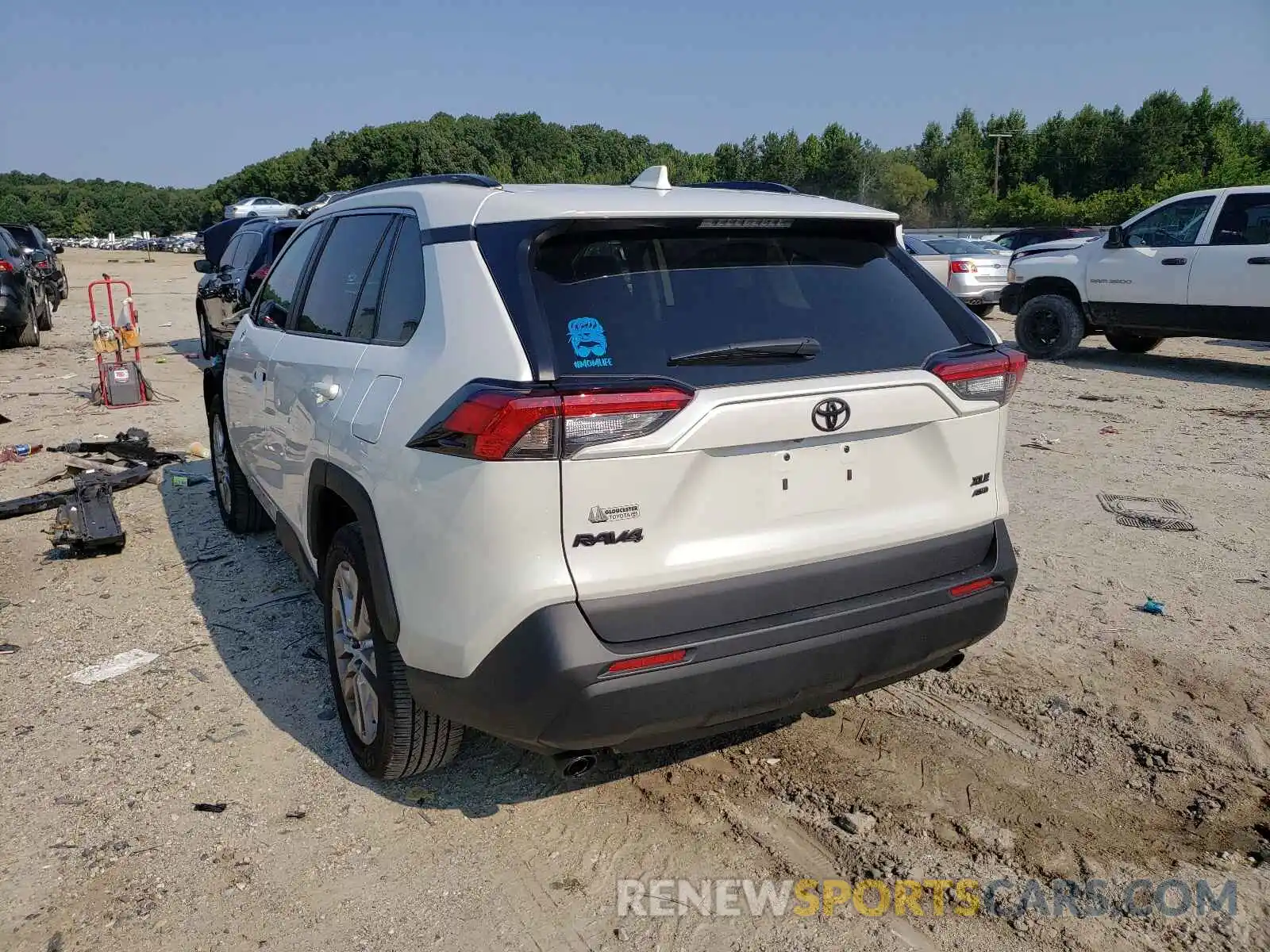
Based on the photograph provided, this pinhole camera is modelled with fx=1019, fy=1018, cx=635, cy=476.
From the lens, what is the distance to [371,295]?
3.54 m

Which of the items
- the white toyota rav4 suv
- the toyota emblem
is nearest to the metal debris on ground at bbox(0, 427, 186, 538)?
the white toyota rav4 suv

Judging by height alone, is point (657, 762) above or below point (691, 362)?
below

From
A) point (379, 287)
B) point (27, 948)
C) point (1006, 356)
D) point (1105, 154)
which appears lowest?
point (27, 948)

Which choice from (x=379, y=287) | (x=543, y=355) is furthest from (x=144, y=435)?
(x=543, y=355)

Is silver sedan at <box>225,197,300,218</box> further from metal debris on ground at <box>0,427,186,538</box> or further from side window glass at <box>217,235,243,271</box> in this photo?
metal debris on ground at <box>0,427,186,538</box>

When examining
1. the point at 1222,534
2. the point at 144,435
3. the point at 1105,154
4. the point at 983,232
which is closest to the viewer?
the point at 1222,534

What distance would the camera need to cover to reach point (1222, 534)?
230 inches

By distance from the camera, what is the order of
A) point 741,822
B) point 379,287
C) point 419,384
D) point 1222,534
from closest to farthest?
point 419,384
point 741,822
point 379,287
point 1222,534

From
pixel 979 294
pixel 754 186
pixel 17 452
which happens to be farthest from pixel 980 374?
pixel 979 294

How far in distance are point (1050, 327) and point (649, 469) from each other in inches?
476

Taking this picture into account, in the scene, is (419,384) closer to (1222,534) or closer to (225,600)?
(225,600)

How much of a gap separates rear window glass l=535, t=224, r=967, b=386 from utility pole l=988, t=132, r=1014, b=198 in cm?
7835

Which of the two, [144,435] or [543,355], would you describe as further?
[144,435]

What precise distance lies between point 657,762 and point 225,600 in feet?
9.09
